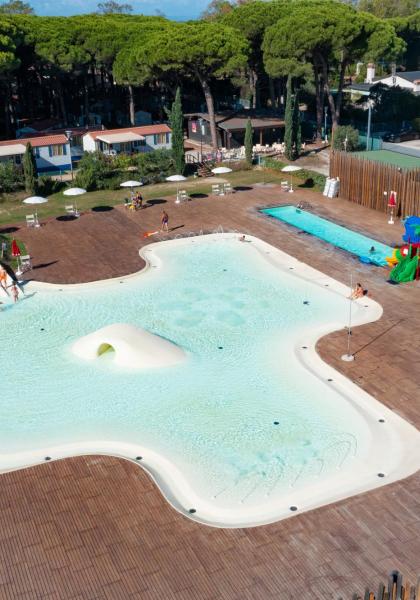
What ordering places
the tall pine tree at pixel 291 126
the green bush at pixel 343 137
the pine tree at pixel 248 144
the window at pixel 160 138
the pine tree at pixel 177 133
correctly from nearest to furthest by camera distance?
the pine tree at pixel 177 133, the pine tree at pixel 248 144, the tall pine tree at pixel 291 126, the green bush at pixel 343 137, the window at pixel 160 138

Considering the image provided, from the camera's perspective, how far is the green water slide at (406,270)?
26.7 metres

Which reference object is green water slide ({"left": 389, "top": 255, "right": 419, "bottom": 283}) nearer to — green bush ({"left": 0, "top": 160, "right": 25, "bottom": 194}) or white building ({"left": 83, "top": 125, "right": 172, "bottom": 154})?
green bush ({"left": 0, "top": 160, "right": 25, "bottom": 194})

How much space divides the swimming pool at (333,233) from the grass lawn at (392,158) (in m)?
6.78

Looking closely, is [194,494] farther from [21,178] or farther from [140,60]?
[140,60]

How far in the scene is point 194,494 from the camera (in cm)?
1511

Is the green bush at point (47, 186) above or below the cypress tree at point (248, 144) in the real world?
below

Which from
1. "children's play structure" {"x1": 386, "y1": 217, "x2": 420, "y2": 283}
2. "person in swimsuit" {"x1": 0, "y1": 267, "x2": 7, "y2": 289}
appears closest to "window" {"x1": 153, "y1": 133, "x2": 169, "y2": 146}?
"person in swimsuit" {"x1": 0, "y1": 267, "x2": 7, "y2": 289}

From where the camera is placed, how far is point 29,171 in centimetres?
4019

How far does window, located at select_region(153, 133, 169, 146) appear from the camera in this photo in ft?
177

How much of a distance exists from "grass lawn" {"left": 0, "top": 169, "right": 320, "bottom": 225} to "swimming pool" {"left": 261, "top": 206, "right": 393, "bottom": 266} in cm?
688

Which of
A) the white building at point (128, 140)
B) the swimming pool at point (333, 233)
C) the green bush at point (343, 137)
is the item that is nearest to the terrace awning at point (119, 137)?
the white building at point (128, 140)

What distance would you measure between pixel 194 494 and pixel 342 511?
3.50m

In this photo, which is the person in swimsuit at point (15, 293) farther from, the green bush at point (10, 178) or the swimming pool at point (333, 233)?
the green bush at point (10, 178)

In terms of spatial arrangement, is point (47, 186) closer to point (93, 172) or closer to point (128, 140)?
point (93, 172)
